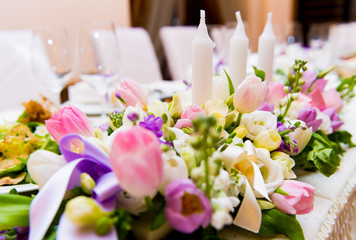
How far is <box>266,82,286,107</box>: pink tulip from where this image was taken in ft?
2.13

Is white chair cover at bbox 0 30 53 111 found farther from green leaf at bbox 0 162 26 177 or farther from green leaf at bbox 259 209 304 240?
green leaf at bbox 259 209 304 240

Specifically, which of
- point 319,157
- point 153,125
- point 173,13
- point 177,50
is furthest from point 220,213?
point 173,13

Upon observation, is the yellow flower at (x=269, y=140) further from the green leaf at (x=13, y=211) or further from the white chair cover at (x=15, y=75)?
the white chair cover at (x=15, y=75)

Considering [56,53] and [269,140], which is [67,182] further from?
[56,53]

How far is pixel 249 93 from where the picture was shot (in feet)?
1.56

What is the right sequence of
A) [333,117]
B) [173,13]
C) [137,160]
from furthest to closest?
1. [173,13]
2. [333,117]
3. [137,160]

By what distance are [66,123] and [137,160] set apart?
19cm

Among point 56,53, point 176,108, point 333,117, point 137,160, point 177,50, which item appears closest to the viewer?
point 137,160

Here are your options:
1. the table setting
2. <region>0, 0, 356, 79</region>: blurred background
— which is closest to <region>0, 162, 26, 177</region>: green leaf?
the table setting

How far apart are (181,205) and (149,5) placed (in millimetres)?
4123

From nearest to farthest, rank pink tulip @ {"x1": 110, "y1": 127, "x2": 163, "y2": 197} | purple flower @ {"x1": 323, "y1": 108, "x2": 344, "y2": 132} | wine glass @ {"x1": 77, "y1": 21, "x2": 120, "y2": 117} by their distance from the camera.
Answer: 1. pink tulip @ {"x1": 110, "y1": 127, "x2": 163, "y2": 197}
2. purple flower @ {"x1": 323, "y1": 108, "x2": 344, "y2": 132}
3. wine glass @ {"x1": 77, "y1": 21, "x2": 120, "y2": 117}

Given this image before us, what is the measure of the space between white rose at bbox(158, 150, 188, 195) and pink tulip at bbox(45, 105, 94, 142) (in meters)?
0.16

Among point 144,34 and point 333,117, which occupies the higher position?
point 144,34

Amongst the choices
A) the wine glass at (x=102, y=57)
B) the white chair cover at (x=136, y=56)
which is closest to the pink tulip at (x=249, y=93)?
the wine glass at (x=102, y=57)
